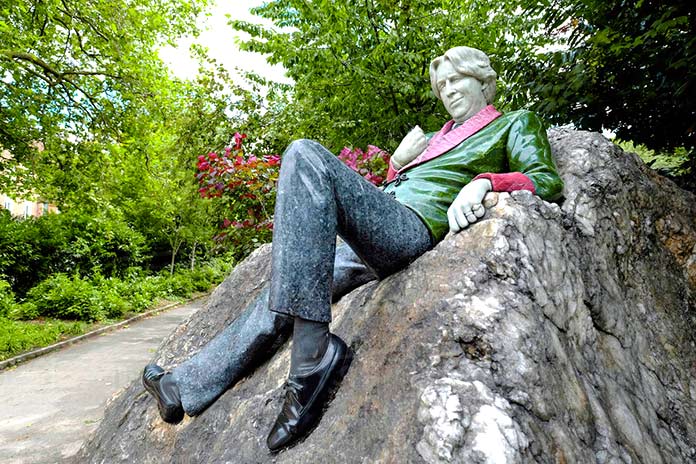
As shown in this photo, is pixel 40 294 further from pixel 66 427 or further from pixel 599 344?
pixel 599 344

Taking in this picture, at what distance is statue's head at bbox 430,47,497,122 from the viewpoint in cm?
258

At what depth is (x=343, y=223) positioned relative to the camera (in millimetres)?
1897

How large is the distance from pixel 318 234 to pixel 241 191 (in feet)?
14.4

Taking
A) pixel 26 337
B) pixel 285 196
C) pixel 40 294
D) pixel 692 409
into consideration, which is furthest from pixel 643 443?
pixel 40 294

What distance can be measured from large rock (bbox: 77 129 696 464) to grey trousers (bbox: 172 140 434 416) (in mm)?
131

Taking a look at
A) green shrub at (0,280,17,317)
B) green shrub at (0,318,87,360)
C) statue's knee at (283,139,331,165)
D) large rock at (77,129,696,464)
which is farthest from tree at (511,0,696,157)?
green shrub at (0,280,17,317)

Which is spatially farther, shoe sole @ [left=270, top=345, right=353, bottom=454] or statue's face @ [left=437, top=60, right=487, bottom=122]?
statue's face @ [left=437, top=60, right=487, bottom=122]

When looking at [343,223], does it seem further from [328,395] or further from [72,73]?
[72,73]

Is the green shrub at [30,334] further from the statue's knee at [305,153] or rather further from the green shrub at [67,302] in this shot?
the statue's knee at [305,153]

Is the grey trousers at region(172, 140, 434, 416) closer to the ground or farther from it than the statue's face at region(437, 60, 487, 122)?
closer to the ground

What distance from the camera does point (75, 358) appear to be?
7668mm

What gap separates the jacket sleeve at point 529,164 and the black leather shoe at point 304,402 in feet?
3.28

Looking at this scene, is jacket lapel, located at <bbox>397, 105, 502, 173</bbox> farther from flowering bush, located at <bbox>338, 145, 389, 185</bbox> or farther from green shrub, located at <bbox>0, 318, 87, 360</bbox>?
green shrub, located at <bbox>0, 318, 87, 360</bbox>

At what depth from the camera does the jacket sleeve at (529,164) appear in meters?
2.11
